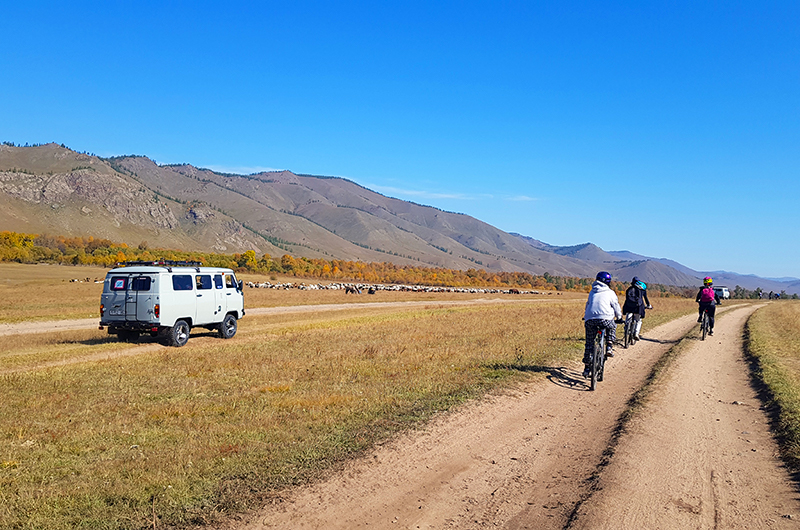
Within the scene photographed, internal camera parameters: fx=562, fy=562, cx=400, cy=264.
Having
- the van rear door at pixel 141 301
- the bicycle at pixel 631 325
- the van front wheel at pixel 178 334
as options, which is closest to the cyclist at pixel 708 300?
the bicycle at pixel 631 325

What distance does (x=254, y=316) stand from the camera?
33.5 meters

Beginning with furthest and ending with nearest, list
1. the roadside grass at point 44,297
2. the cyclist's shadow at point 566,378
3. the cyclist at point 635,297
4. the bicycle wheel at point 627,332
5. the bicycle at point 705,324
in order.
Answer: the roadside grass at point 44,297 < the bicycle at point 705,324 < the bicycle wheel at point 627,332 < the cyclist at point 635,297 < the cyclist's shadow at point 566,378

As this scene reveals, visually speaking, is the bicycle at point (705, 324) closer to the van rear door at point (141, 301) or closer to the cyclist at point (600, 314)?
the cyclist at point (600, 314)

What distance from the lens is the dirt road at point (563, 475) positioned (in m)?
5.52

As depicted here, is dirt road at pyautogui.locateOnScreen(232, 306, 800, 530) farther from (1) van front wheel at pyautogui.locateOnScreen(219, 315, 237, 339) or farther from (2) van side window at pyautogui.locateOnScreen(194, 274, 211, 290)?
(1) van front wheel at pyautogui.locateOnScreen(219, 315, 237, 339)

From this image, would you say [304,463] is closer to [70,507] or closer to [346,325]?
[70,507]

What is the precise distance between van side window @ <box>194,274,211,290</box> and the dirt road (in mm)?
14047

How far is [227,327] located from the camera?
22.6 metres

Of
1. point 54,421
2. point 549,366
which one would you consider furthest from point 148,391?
point 549,366

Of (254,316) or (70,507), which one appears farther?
(254,316)

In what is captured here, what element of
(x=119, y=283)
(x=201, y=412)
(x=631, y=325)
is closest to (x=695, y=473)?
(x=201, y=412)

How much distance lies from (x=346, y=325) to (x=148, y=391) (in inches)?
707

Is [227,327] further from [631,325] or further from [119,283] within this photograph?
[631,325]

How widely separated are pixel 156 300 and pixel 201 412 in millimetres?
10607
